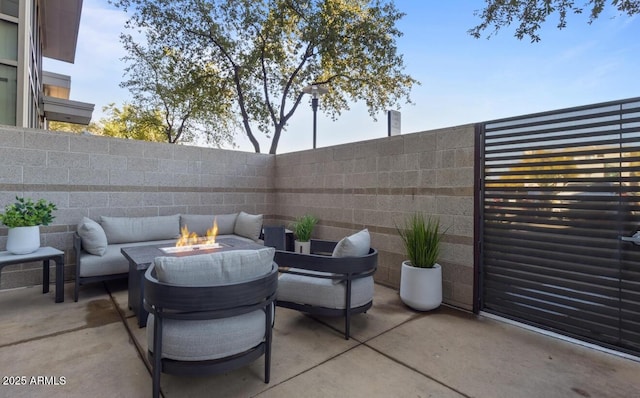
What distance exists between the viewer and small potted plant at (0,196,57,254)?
327 centimetres

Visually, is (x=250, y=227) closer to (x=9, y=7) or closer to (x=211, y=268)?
(x=211, y=268)

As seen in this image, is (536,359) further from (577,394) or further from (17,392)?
(17,392)

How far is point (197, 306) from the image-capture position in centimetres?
165

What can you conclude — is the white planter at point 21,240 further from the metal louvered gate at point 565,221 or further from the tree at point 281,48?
the tree at point 281,48

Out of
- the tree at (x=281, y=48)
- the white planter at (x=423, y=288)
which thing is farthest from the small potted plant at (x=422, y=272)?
the tree at (x=281, y=48)

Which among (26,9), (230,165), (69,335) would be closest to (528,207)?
(69,335)

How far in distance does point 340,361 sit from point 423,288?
1.42 m

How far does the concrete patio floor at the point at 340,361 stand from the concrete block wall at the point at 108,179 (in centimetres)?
145

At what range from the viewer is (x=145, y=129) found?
40.3 feet

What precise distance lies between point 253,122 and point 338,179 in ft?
17.8

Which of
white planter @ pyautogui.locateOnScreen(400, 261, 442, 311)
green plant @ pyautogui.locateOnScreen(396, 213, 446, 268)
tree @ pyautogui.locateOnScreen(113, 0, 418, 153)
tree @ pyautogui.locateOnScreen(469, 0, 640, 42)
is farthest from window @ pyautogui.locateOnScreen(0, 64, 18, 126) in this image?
tree @ pyautogui.locateOnScreen(469, 0, 640, 42)

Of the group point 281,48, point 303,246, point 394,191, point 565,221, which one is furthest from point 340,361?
point 281,48

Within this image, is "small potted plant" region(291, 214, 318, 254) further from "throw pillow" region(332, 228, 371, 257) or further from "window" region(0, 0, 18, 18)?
"window" region(0, 0, 18, 18)

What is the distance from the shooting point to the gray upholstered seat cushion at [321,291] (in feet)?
8.79
